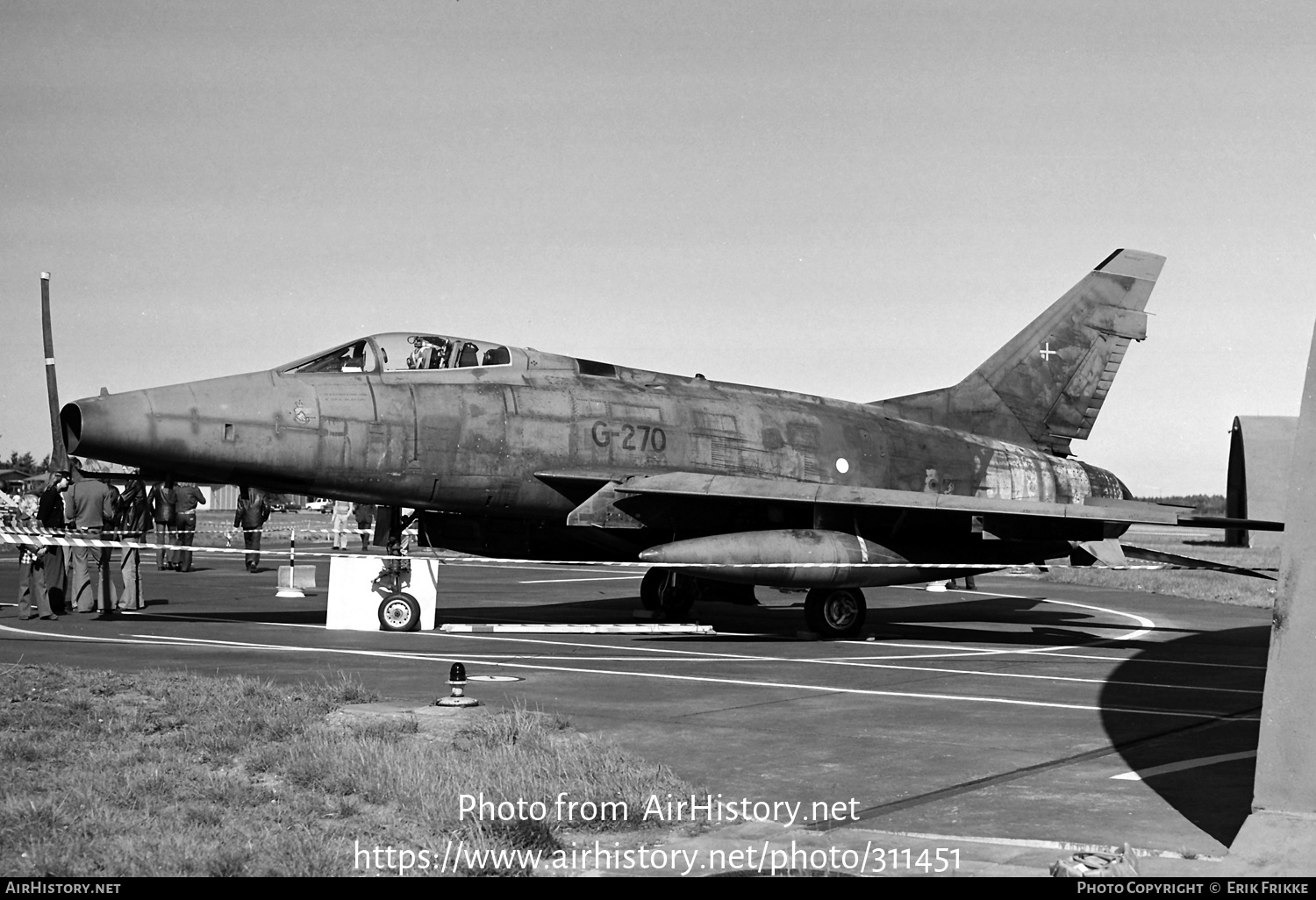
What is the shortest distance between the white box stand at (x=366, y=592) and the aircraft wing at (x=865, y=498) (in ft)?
9.23

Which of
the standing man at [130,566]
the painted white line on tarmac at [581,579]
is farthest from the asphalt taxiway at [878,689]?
the painted white line on tarmac at [581,579]

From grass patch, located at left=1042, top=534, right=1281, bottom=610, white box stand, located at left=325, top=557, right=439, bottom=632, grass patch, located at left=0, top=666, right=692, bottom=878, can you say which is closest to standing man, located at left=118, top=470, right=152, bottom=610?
white box stand, located at left=325, top=557, right=439, bottom=632

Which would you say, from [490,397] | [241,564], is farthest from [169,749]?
[241,564]

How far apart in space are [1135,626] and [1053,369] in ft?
15.2

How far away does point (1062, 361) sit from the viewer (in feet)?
70.4

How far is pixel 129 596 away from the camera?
19.1 meters

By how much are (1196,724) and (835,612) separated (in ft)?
24.9

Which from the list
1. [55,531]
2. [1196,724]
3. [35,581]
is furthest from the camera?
[55,531]

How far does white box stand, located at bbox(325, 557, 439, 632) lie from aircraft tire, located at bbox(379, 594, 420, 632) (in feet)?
0.36

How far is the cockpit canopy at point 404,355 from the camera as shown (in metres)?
15.3

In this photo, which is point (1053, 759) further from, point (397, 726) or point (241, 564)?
point (241, 564)

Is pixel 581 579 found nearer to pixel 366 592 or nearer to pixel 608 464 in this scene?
pixel 366 592

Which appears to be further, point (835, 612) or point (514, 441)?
point (835, 612)

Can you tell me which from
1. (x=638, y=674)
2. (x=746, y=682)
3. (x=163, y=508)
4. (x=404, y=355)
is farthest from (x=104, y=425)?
(x=163, y=508)
